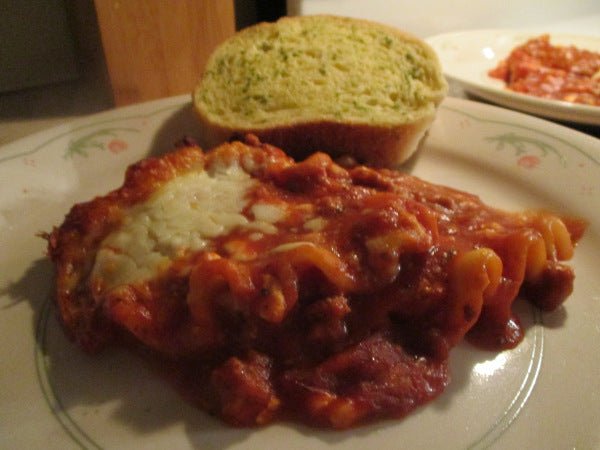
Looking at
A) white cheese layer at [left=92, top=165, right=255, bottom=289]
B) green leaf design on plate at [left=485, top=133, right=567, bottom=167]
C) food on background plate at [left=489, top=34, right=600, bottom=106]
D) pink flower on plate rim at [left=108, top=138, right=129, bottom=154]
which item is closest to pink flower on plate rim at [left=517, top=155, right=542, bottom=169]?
green leaf design on plate at [left=485, top=133, right=567, bottom=167]

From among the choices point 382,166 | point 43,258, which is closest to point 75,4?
point 43,258

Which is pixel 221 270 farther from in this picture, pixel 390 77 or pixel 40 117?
pixel 40 117

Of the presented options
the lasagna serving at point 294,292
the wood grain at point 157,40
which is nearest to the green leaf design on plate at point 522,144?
the lasagna serving at point 294,292

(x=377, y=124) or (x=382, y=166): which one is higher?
(x=377, y=124)

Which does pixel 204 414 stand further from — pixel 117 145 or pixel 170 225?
pixel 117 145

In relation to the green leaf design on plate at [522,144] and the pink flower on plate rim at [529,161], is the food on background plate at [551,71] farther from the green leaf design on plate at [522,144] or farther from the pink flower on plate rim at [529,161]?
the pink flower on plate rim at [529,161]

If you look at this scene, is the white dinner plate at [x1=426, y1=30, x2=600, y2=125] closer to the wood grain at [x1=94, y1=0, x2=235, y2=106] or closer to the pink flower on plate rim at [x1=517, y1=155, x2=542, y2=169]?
the pink flower on plate rim at [x1=517, y1=155, x2=542, y2=169]

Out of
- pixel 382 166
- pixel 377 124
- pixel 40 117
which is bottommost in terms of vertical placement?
pixel 40 117

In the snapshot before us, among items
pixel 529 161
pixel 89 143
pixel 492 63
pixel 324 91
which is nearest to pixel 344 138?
pixel 324 91
